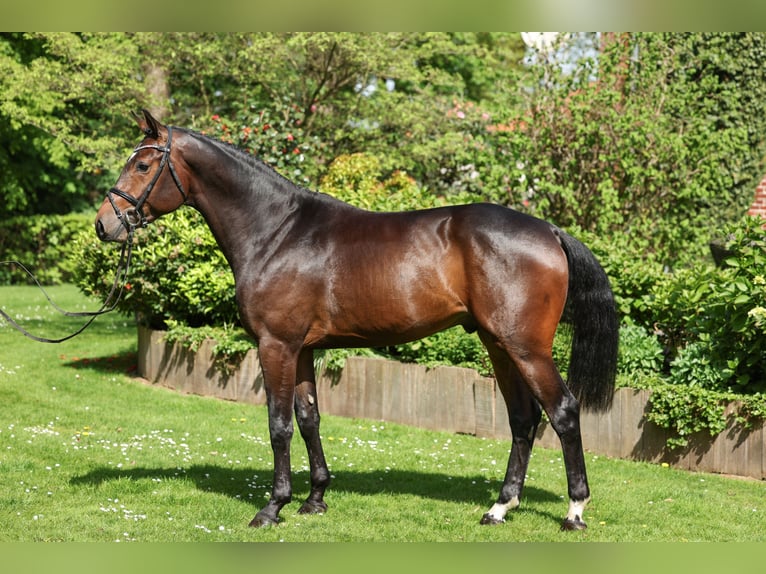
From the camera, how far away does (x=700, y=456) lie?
22.3 ft

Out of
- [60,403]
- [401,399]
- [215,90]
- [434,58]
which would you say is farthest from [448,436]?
[434,58]

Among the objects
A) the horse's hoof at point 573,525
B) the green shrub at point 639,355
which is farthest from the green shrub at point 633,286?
the horse's hoof at point 573,525

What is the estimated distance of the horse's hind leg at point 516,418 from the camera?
18.3ft

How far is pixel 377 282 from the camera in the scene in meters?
5.32

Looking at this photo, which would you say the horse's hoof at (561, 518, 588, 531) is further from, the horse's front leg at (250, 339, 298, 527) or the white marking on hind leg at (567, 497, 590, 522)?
the horse's front leg at (250, 339, 298, 527)

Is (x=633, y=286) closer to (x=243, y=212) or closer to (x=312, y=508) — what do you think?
(x=312, y=508)

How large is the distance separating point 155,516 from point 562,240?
3037 millimetres

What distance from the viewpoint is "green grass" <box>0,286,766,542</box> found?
204 inches

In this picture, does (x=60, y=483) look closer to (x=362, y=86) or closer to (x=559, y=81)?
(x=559, y=81)

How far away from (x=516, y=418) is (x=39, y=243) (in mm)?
17347

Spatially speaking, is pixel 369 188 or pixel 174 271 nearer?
pixel 174 271

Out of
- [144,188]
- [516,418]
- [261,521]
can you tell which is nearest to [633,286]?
[516,418]

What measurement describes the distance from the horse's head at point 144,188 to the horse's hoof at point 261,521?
75.2 inches

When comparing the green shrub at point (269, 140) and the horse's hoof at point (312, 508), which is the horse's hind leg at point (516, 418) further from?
the green shrub at point (269, 140)
